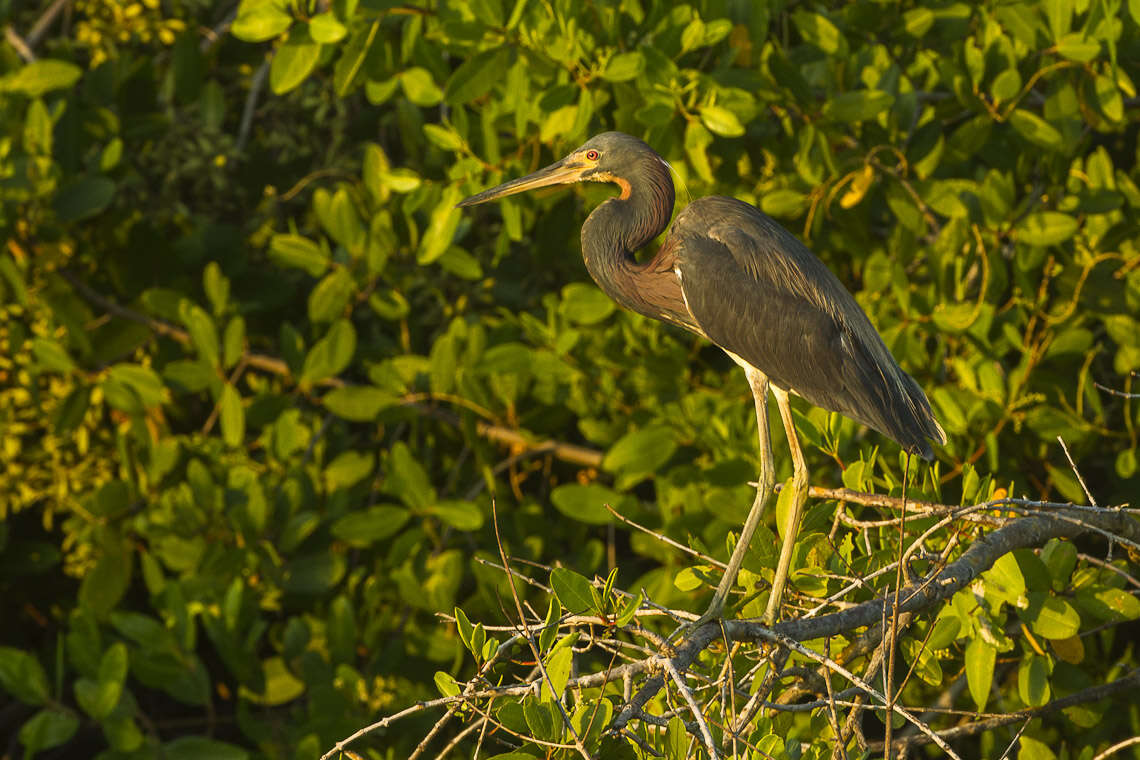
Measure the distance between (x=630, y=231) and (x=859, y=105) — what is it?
0.90m

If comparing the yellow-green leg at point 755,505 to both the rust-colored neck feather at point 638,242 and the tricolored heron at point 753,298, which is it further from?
the rust-colored neck feather at point 638,242

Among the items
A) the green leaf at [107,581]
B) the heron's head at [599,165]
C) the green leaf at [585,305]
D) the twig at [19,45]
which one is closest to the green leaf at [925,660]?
the heron's head at [599,165]

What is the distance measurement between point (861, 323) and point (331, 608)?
2.16 meters

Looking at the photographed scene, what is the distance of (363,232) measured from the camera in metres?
4.38

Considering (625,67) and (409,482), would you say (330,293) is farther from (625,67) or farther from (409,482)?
Answer: (625,67)

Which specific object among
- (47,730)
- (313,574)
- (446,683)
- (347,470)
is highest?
(446,683)

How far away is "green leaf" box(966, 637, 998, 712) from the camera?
109 inches

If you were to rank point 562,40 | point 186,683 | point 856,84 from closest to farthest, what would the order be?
point 562,40 → point 856,84 → point 186,683

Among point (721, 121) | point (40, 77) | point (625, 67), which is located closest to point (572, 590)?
point (721, 121)

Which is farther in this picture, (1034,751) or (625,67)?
(625,67)

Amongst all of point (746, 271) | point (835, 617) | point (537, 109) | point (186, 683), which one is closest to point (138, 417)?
point (186, 683)

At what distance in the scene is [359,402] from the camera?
171 inches

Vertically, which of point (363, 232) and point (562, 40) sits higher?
point (562, 40)

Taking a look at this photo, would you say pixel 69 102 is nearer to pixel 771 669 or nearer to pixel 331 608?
pixel 331 608
